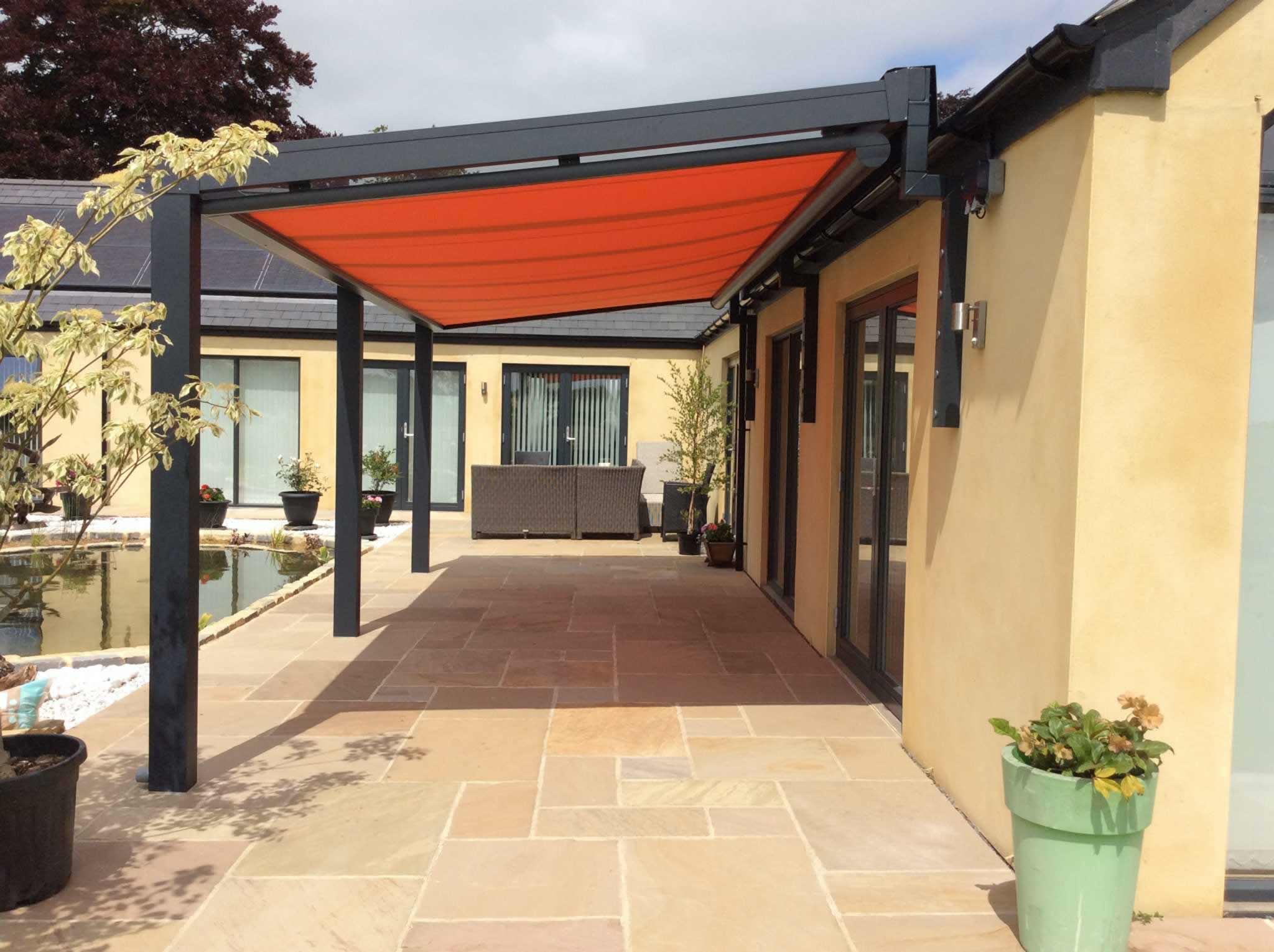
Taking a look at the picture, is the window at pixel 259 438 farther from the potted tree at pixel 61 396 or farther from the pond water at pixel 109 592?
the potted tree at pixel 61 396

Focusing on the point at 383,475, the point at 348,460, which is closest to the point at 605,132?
the point at 348,460

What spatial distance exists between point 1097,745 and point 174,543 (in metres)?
3.38

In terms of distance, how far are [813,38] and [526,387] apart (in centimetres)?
1797

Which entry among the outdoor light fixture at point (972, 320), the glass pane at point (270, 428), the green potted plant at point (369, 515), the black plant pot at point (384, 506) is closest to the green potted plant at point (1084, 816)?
the outdoor light fixture at point (972, 320)

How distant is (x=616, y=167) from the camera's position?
13.3 feet

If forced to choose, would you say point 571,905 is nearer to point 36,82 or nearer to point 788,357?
point 788,357

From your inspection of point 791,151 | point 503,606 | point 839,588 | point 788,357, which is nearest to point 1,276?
point 503,606

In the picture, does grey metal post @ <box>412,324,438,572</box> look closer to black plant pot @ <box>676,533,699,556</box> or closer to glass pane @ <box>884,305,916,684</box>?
black plant pot @ <box>676,533,699,556</box>

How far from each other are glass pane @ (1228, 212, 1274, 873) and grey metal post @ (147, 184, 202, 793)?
12.2ft

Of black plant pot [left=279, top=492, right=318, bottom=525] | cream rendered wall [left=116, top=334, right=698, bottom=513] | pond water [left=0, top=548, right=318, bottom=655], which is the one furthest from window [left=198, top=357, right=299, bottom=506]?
pond water [left=0, top=548, right=318, bottom=655]

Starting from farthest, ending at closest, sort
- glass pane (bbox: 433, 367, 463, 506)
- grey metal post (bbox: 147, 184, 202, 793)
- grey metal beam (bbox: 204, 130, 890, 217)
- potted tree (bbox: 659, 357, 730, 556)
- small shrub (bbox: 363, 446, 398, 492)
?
glass pane (bbox: 433, 367, 463, 506)
small shrub (bbox: 363, 446, 398, 492)
potted tree (bbox: 659, 357, 730, 556)
grey metal post (bbox: 147, 184, 202, 793)
grey metal beam (bbox: 204, 130, 890, 217)

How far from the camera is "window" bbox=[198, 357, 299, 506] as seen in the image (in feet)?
49.4

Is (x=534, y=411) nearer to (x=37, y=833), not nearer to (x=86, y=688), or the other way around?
(x=86, y=688)

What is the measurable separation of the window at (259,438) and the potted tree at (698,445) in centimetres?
605
